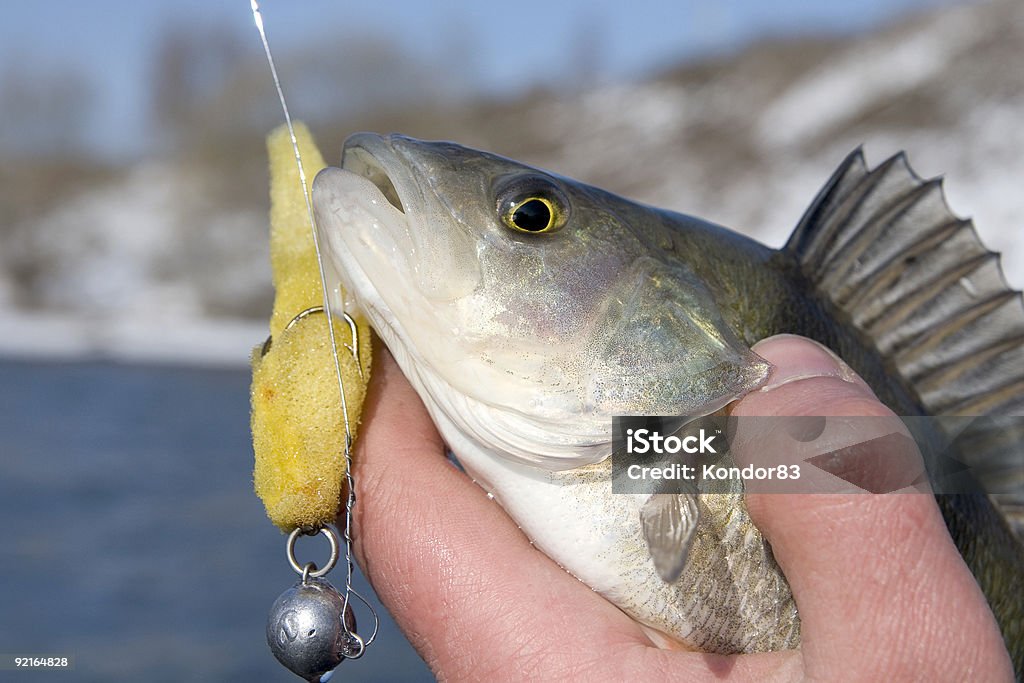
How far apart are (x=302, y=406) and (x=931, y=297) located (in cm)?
152

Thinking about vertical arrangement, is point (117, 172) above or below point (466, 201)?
above

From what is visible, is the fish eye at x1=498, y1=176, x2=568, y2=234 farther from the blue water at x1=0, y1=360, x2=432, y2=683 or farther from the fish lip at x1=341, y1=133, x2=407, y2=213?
the blue water at x1=0, y1=360, x2=432, y2=683

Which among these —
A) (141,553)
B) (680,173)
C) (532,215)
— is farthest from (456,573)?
(680,173)

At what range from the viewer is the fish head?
1689 mm

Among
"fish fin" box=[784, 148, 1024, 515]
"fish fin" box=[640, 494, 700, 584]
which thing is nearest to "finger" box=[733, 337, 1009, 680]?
"fish fin" box=[640, 494, 700, 584]

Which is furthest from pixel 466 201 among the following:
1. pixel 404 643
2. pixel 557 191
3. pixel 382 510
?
pixel 404 643

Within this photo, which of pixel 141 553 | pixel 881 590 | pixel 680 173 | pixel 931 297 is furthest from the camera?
pixel 680 173

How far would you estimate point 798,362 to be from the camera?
1.73 meters

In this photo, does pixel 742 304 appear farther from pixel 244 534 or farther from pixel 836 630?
pixel 244 534

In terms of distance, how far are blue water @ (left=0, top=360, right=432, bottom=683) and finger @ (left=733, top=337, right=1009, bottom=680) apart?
144 inches

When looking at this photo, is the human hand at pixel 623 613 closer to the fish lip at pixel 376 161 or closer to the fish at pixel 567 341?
the fish at pixel 567 341

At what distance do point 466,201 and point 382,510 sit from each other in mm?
623

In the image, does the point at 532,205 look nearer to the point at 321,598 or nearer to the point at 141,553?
the point at 321,598

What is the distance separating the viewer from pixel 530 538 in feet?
5.89
